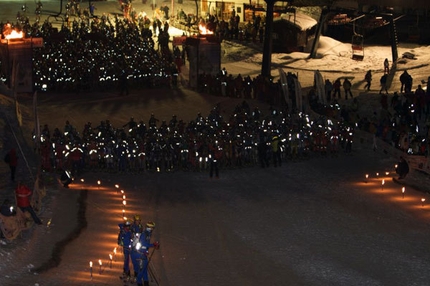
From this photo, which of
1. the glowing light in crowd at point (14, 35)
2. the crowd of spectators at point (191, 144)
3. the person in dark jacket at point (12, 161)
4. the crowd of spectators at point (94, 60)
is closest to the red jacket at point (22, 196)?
the person in dark jacket at point (12, 161)

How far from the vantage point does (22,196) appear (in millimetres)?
21375

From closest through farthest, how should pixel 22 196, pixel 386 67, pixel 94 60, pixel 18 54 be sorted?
1. pixel 22 196
2. pixel 18 54
3. pixel 94 60
4. pixel 386 67

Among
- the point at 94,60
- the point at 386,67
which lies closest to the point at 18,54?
the point at 94,60

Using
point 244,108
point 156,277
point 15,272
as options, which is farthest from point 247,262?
point 244,108

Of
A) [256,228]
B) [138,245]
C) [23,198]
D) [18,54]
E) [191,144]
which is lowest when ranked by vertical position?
[256,228]

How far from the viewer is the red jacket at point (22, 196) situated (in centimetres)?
2128

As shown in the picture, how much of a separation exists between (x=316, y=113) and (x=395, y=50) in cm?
1077

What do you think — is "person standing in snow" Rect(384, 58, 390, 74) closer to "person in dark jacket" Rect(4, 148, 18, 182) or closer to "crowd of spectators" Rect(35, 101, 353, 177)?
"crowd of spectators" Rect(35, 101, 353, 177)

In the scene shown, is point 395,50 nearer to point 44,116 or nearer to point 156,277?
point 44,116

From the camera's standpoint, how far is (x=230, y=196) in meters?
25.4

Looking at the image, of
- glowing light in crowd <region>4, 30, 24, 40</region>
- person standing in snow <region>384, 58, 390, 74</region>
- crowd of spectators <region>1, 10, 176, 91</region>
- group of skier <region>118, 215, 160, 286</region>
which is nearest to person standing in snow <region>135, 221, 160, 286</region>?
group of skier <region>118, 215, 160, 286</region>

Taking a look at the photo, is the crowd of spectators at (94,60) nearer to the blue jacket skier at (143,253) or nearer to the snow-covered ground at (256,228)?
the snow-covered ground at (256,228)

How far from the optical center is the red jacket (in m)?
21.3

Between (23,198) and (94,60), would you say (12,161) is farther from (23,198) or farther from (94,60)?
(94,60)
